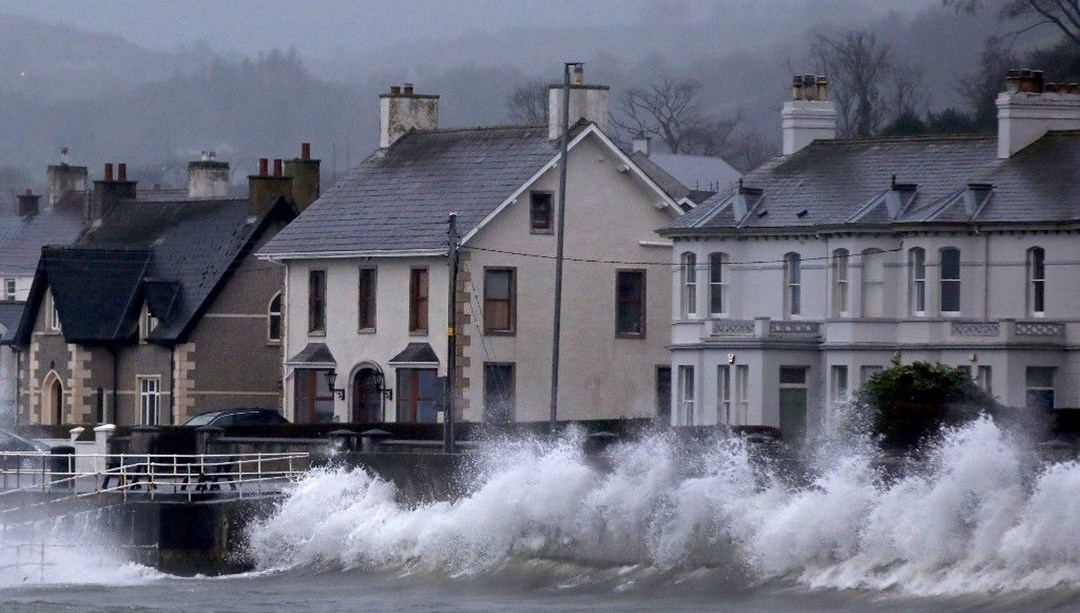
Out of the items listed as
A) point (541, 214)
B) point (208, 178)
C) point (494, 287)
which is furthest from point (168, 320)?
point (541, 214)

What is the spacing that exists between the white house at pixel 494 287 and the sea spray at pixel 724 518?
1534 centimetres

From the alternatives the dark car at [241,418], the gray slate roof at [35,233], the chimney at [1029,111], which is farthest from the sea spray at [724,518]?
the gray slate roof at [35,233]

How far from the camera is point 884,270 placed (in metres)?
55.7

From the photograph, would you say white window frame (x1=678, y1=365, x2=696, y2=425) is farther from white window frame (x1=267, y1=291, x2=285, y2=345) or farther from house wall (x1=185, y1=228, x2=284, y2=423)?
white window frame (x1=267, y1=291, x2=285, y2=345)

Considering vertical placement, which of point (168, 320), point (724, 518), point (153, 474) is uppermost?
point (168, 320)

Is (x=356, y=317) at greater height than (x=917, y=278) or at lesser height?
lesser

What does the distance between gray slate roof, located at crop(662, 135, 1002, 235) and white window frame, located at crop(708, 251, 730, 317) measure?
76cm

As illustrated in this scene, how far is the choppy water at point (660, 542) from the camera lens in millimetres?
32562

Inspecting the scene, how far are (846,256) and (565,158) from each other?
670 centimetres

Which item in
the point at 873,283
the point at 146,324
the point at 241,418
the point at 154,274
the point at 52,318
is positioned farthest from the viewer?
the point at 52,318

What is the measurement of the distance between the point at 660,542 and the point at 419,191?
2671 centimetres

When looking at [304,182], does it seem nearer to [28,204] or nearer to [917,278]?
[917,278]

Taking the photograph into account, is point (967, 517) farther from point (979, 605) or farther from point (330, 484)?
point (330, 484)

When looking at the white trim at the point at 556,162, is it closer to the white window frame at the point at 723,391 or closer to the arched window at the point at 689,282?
the arched window at the point at 689,282
